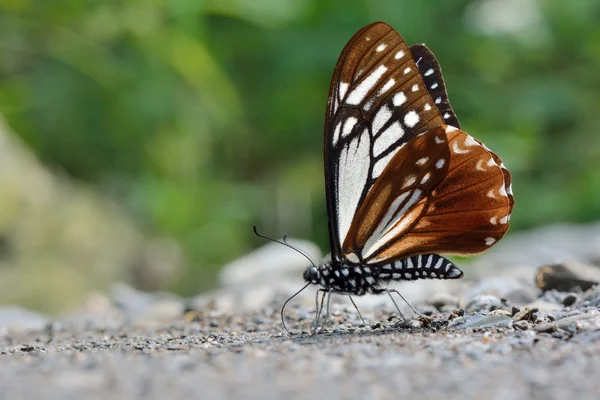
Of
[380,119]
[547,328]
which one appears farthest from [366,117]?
[547,328]

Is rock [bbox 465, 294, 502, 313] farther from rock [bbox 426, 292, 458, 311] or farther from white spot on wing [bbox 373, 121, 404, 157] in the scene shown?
white spot on wing [bbox 373, 121, 404, 157]

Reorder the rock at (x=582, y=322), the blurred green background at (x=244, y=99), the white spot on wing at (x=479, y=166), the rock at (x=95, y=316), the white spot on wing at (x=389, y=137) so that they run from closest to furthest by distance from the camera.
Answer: the rock at (x=582, y=322), the white spot on wing at (x=479, y=166), the white spot on wing at (x=389, y=137), the rock at (x=95, y=316), the blurred green background at (x=244, y=99)

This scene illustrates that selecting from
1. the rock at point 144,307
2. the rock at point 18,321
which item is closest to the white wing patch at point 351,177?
the rock at point 144,307

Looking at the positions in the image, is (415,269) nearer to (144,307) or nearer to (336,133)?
(336,133)

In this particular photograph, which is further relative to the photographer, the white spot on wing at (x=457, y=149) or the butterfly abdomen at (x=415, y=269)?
the butterfly abdomen at (x=415, y=269)

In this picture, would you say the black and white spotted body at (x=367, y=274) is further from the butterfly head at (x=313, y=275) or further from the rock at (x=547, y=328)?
the rock at (x=547, y=328)

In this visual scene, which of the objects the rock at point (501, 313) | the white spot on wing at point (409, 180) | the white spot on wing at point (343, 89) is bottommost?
the rock at point (501, 313)
